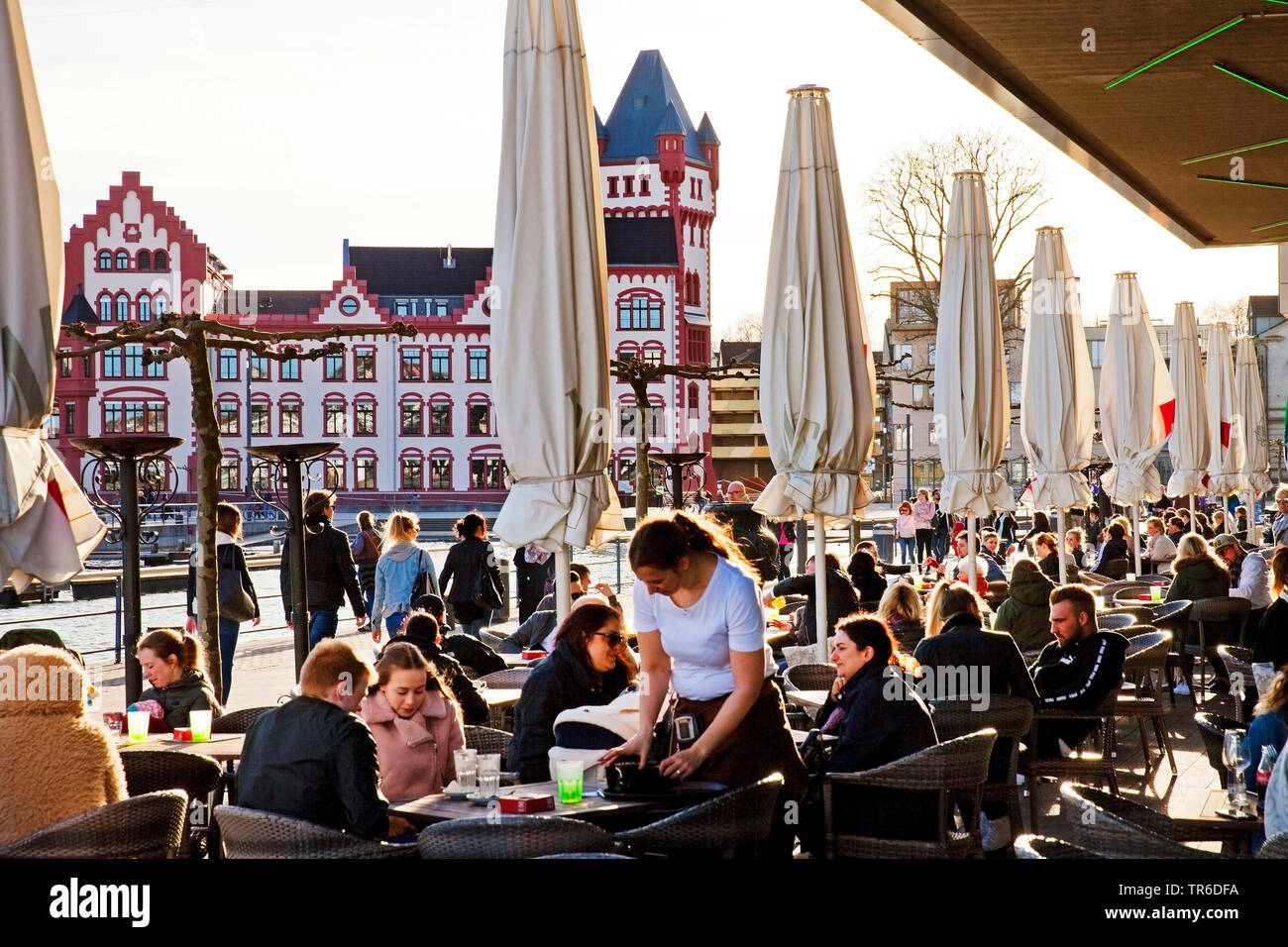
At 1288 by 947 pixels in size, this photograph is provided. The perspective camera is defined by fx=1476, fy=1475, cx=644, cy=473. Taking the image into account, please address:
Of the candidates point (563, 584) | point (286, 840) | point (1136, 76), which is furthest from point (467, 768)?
point (1136, 76)

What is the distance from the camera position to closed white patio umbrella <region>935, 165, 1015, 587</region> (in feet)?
37.3

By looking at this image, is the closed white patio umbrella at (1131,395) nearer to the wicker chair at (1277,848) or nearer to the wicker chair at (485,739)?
the wicker chair at (485,739)

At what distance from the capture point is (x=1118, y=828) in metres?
4.15

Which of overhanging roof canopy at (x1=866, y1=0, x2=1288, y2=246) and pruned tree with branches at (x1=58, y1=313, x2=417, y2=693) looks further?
pruned tree with branches at (x1=58, y1=313, x2=417, y2=693)

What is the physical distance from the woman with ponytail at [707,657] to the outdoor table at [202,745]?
1.84 meters

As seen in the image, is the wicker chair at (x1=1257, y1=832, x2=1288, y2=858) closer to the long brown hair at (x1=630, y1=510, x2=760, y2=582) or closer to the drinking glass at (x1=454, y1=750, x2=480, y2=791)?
the long brown hair at (x1=630, y1=510, x2=760, y2=582)

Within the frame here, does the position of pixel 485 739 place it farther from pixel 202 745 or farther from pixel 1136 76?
pixel 1136 76

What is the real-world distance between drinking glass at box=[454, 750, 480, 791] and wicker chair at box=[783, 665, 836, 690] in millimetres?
3098

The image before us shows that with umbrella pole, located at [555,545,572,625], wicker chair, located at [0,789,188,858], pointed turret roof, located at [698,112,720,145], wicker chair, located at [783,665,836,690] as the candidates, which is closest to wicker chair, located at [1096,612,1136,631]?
wicker chair, located at [783,665,836,690]

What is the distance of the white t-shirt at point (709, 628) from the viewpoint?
17.3 ft

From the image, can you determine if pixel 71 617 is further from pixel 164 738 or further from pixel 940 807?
pixel 940 807

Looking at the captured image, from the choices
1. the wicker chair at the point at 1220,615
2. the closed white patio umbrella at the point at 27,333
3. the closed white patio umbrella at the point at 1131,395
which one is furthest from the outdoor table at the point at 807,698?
the closed white patio umbrella at the point at 1131,395

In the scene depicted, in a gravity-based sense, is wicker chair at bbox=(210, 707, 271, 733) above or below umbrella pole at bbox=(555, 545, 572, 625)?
below

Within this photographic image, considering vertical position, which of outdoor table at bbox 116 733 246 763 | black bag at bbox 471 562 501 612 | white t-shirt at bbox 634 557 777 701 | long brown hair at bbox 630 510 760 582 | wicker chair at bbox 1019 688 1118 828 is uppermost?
long brown hair at bbox 630 510 760 582
